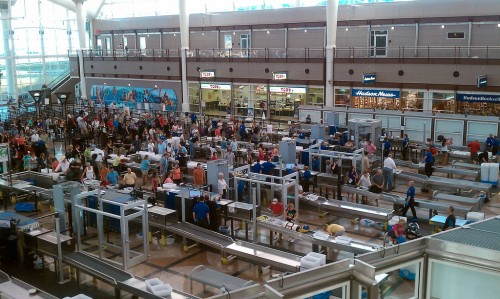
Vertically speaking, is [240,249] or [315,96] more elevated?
[315,96]

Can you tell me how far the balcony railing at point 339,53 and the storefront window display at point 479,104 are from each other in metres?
2.17

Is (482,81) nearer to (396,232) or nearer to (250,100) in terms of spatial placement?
(250,100)

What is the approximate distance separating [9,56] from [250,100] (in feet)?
83.7

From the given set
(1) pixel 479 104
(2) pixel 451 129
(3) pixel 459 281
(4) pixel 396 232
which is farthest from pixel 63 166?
(1) pixel 479 104

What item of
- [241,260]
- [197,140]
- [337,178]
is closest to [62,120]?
[197,140]

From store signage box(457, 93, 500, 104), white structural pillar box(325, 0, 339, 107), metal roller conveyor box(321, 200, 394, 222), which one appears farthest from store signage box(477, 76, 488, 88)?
metal roller conveyor box(321, 200, 394, 222)

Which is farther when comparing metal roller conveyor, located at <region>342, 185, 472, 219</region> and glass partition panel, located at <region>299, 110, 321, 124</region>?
glass partition panel, located at <region>299, 110, 321, 124</region>

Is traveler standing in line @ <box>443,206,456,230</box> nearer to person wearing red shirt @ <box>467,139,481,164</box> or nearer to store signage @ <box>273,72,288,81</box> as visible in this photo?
person wearing red shirt @ <box>467,139,481,164</box>

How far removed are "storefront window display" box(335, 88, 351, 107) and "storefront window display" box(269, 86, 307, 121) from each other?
103 inches

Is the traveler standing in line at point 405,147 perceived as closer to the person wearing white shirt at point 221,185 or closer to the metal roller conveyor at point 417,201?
the metal roller conveyor at point 417,201

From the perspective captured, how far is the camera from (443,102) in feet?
98.3

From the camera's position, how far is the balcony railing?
28.1m

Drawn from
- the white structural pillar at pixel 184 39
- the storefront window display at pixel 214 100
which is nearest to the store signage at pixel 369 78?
the storefront window display at pixel 214 100

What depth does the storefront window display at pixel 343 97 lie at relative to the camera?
33.1 meters
